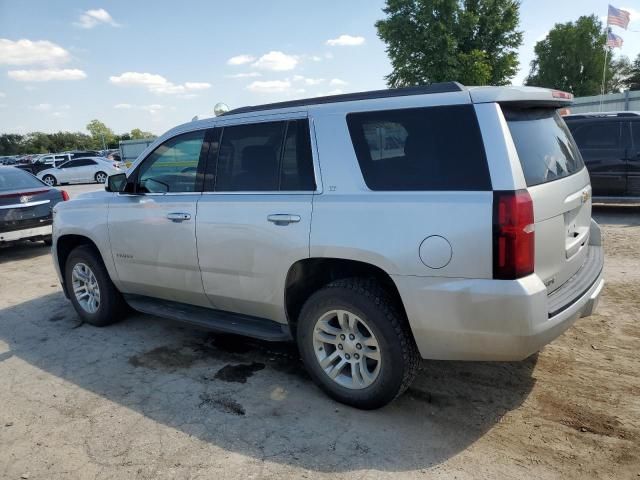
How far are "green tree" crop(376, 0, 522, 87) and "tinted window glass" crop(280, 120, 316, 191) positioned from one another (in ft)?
105

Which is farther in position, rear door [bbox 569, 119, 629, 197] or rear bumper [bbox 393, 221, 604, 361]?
rear door [bbox 569, 119, 629, 197]

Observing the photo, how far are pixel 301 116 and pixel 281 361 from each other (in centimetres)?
196

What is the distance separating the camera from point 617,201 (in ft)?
29.6

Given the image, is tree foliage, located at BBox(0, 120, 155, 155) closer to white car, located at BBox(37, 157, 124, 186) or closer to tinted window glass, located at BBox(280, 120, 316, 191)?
white car, located at BBox(37, 157, 124, 186)

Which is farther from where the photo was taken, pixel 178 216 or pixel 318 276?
pixel 178 216

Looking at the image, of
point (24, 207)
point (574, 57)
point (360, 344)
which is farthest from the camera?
point (574, 57)

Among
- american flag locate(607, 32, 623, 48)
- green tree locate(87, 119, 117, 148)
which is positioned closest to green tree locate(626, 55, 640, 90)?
american flag locate(607, 32, 623, 48)

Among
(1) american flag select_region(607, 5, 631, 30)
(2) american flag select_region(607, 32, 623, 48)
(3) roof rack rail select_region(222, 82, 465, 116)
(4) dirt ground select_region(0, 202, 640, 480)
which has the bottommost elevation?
(4) dirt ground select_region(0, 202, 640, 480)

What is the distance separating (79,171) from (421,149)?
1085 inches

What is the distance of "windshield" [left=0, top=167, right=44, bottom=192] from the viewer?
8875 millimetres

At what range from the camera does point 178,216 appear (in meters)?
3.96

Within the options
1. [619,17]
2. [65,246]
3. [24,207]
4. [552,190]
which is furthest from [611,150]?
[619,17]

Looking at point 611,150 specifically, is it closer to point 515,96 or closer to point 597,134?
point 597,134

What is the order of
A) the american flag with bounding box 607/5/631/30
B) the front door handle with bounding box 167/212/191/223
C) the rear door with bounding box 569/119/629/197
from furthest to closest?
the american flag with bounding box 607/5/631/30 < the rear door with bounding box 569/119/629/197 < the front door handle with bounding box 167/212/191/223
